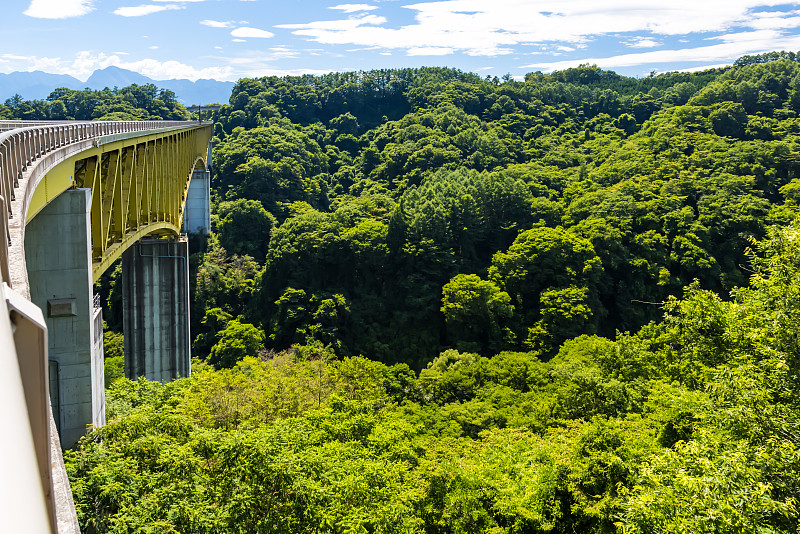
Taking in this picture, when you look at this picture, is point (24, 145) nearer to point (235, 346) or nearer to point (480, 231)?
point (235, 346)

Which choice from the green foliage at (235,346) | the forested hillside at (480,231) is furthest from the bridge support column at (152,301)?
the forested hillside at (480,231)

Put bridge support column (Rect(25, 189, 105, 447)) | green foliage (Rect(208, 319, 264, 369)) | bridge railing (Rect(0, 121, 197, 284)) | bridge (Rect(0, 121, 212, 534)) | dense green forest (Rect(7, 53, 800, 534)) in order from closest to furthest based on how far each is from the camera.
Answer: bridge (Rect(0, 121, 212, 534)) < bridge railing (Rect(0, 121, 197, 284)) < dense green forest (Rect(7, 53, 800, 534)) < bridge support column (Rect(25, 189, 105, 447)) < green foliage (Rect(208, 319, 264, 369))

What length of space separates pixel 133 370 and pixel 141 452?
62.9 ft

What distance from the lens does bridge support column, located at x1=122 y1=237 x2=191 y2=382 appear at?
29891mm

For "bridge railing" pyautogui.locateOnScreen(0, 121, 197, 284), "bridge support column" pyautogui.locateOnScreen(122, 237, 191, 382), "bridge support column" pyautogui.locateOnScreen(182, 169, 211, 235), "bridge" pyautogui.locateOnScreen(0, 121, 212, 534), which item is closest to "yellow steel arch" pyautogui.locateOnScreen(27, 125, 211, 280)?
"bridge" pyautogui.locateOnScreen(0, 121, 212, 534)

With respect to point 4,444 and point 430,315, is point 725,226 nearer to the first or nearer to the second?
point 430,315

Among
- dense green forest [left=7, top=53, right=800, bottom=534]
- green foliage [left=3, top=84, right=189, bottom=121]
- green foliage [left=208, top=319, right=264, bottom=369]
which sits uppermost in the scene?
green foliage [left=3, top=84, right=189, bottom=121]

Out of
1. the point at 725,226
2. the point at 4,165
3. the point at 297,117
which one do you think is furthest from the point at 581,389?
the point at 297,117

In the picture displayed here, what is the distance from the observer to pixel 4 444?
5.49 feet

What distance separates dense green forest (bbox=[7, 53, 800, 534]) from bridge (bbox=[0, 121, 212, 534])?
2.64m

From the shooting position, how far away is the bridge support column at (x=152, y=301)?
2989 cm

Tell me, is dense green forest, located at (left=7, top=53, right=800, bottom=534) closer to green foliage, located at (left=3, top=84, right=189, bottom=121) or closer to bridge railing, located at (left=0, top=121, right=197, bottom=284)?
green foliage, located at (left=3, top=84, right=189, bottom=121)

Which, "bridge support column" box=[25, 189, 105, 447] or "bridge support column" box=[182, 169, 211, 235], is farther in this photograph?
"bridge support column" box=[182, 169, 211, 235]

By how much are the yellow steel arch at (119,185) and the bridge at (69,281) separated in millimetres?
47
